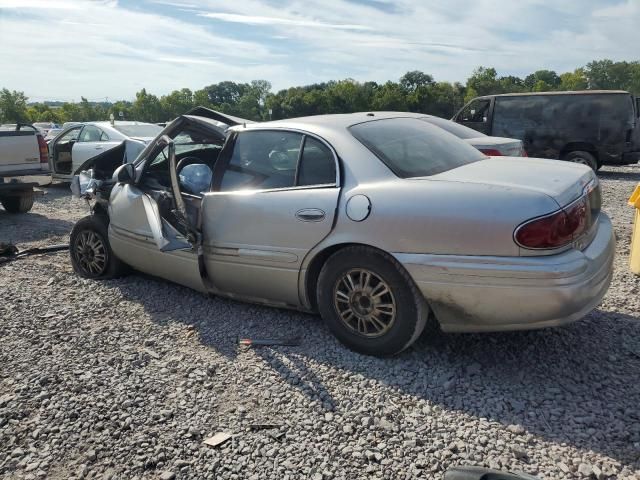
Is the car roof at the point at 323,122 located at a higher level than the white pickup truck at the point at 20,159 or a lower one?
higher

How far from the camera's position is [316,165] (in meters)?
3.71

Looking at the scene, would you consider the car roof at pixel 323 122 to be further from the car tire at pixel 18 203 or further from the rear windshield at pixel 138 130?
the rear windshield at pixel 138 130

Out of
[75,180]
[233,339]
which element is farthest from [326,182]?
[75,180]

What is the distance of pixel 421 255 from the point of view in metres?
3.17

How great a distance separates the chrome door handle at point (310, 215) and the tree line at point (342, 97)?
189 feet

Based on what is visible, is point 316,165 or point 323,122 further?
point 323,122

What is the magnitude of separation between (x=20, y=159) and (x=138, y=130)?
3.30 meters

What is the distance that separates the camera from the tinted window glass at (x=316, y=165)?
11.9ft

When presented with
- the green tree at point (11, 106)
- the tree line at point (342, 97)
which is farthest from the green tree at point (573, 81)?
the green tree at point (11, 106)

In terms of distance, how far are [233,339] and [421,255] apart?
5.09 feet

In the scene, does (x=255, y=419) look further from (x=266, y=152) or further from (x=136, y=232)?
(x=136, y=232)

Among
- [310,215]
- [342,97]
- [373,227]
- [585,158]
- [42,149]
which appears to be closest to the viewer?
[373,227]

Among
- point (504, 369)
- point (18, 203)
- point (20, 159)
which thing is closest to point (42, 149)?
point (20, 159)

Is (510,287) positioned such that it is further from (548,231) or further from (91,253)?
(91,253)
